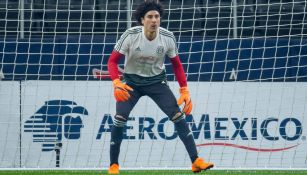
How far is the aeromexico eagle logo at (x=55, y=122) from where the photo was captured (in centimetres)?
1245

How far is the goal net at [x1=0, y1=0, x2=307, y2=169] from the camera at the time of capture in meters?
12.4

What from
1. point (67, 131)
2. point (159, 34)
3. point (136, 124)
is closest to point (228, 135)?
point (136, 124)

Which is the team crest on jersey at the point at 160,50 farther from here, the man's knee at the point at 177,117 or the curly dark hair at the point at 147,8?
the man's knee at the point at 177,117

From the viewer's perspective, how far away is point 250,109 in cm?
1266

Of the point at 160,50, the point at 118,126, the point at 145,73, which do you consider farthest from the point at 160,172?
the point at 160,50

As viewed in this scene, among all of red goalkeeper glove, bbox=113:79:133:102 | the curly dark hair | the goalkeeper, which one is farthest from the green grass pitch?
the curly dark hair

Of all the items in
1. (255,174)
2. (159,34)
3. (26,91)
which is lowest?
(255,174)

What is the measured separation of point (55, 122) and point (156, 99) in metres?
3.63

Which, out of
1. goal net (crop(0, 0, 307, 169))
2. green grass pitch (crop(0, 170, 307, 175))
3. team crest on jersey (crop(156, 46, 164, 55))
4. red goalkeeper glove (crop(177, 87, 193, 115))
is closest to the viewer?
team crest on jersey (crop(156, 46, 164, 55))

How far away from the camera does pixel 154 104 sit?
1258 centimetres

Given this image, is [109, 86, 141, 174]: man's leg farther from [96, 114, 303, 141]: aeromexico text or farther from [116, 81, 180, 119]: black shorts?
[96, 114, 303, 141]: aeromexico text

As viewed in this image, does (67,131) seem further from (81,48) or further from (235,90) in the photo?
(235,90)

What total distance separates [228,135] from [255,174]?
6.77 feet

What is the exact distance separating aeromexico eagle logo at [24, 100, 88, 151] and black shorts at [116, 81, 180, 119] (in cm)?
336
